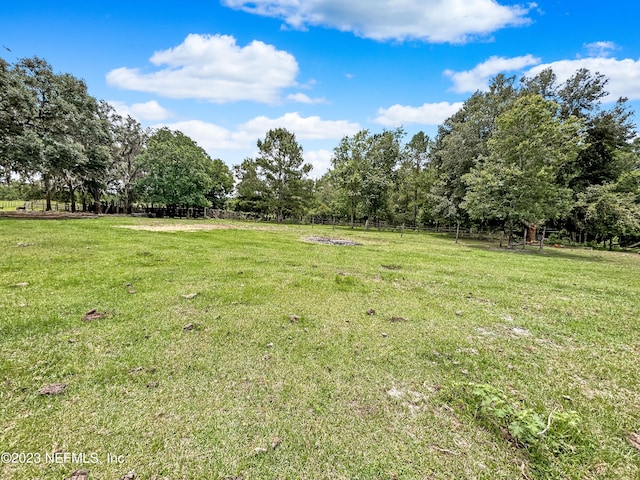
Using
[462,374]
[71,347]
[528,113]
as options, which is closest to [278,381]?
[462,374]

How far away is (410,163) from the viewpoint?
142 ft

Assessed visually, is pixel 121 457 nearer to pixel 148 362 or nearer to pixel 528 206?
pixel 148 362

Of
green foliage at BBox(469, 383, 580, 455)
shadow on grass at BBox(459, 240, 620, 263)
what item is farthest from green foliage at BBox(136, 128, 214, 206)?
green foliage at BBox(469, 383, 580, 455)

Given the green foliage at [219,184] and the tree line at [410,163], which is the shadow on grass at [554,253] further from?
the green foliage at [219,184]

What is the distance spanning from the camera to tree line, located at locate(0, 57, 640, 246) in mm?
16547

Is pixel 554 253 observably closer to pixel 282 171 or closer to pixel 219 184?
pixel 282 171

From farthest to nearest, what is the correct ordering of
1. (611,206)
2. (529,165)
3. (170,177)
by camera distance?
1. (170,177)
2. (611,206)
3. (529,165)

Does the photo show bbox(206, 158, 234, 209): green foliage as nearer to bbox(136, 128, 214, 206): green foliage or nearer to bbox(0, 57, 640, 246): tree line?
bbox(0, 57, 640, 246): tree line

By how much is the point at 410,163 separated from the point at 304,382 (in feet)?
147

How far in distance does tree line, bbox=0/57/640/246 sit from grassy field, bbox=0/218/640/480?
1428 centimetres

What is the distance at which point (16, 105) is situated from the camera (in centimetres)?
1659

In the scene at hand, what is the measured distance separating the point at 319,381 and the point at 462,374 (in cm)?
165

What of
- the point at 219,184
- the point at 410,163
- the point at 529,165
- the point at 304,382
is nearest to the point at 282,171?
the point at 219,184

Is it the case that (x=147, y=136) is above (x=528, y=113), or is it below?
above
